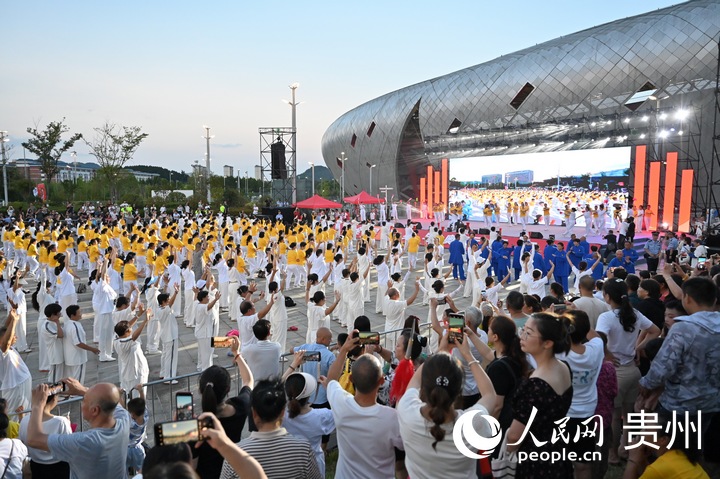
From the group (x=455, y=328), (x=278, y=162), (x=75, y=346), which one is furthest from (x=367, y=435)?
(x=278, y=162)

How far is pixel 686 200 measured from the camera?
762 inches

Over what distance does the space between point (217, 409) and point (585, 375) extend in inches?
99.9

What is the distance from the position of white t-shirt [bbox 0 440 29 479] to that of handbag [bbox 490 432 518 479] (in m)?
3.06

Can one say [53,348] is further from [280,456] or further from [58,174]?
[58,174]

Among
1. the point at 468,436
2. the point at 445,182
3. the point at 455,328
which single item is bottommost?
the point at 468,436

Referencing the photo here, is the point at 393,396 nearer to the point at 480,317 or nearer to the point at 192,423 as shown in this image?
the point at 480,317

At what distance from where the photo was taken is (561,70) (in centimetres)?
3244

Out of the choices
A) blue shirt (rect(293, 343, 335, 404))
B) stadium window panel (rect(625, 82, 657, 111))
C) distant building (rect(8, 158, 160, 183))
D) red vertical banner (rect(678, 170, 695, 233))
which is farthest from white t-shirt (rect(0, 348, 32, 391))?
distant building (rect(8, 158, 160, 183))

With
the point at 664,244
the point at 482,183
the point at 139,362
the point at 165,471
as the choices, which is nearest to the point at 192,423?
the point at 165,471

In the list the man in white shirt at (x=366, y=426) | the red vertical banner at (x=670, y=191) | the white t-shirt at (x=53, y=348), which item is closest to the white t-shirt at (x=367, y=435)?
the man in white shirt at (x=366, y=426)

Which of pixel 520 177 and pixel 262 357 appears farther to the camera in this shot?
pixel 520 177

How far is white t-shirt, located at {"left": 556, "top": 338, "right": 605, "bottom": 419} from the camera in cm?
339

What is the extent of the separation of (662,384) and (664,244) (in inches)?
494

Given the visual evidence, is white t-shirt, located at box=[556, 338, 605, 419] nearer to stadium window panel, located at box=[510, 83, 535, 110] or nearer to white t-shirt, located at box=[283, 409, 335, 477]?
white t-shirt, located at box=[283, 409, 335, 477]
